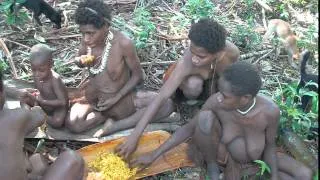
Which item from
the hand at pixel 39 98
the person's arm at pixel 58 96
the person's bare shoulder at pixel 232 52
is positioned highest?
the person's bare shoulder at pixel 232 52

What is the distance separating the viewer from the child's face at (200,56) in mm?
3796

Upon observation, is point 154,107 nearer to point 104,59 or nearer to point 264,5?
point 104,59

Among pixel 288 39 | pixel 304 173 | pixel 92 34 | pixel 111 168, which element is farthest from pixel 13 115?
pixel 288 39

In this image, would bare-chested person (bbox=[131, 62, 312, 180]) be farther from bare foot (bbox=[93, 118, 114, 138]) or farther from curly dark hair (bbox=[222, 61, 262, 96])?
bare foot (bbox=[93, 118, 114, 138])

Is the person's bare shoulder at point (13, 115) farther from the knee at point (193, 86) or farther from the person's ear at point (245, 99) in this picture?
the knee at point (193, 86)

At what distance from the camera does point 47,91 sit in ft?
13.7

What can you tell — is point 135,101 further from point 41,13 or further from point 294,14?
point 294,14

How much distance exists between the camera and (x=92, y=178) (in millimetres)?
3764

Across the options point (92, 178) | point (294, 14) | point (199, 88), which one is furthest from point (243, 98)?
point (294, 14)

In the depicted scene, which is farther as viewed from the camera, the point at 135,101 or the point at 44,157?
the point at 135,101

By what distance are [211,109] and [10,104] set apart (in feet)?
5.64

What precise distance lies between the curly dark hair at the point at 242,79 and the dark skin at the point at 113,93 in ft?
3.19

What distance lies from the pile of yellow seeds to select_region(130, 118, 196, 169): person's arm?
7 cm

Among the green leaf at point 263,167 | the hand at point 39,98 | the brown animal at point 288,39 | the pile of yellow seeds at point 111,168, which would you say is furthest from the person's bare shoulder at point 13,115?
the brown animal at point 288,39
